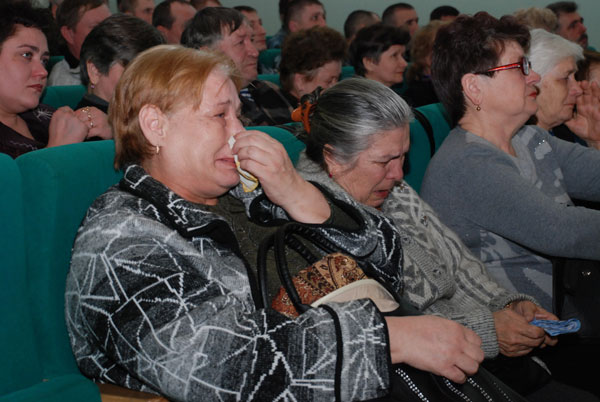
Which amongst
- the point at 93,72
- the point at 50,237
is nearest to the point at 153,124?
the point at 50,237

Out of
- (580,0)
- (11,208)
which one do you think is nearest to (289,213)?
(11,208)

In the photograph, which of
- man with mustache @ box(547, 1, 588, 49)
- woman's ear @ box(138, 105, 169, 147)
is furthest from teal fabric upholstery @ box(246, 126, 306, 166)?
man with mustache @ box(547, 1, 588, 49)

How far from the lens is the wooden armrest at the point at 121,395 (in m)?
1.18

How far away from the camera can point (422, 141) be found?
266 cm

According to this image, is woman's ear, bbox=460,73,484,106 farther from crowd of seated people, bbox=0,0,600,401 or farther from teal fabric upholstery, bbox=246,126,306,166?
teal fabric upholstery, bbox=246,126,306,166

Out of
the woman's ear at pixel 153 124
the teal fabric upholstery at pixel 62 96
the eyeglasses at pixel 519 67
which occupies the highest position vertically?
the woman's ear at pixel 153 124

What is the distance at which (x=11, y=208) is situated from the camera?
122 cm

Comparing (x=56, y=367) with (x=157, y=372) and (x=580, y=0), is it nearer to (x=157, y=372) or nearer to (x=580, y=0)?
(x=157, y=372)

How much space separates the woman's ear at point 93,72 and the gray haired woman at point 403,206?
1129mm

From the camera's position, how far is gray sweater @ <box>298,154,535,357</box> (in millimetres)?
1677

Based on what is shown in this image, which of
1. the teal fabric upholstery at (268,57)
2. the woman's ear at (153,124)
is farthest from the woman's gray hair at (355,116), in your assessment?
the teal fabric upholstery at (268,57)

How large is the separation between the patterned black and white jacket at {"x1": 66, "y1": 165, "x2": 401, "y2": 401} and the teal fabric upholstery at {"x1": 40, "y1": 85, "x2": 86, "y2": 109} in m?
1.94

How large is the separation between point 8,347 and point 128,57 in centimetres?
162

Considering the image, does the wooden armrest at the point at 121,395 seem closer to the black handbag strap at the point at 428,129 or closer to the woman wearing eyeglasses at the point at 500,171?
the woman wearing eyeglasses at the point at 500,171
